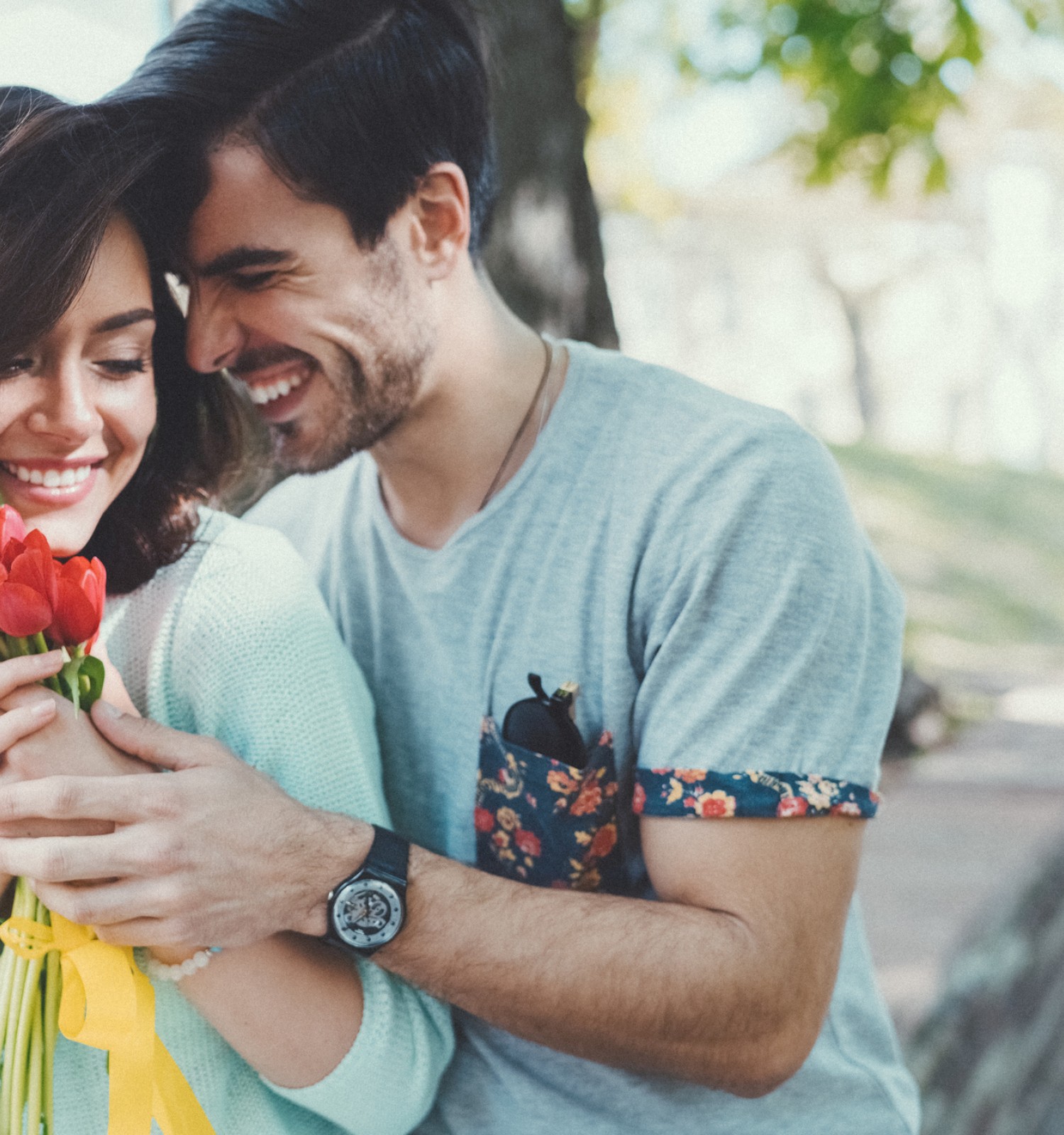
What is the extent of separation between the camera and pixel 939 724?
654 cm

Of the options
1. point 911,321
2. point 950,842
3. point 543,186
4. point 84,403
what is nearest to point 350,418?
point 84,403

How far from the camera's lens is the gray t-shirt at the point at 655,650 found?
1.61 meters

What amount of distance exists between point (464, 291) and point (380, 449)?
0.31 metres

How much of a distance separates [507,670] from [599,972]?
0.44 metres

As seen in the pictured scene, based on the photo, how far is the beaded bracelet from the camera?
1.45m

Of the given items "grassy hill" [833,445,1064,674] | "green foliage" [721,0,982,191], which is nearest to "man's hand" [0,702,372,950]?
"green foliage" [721,0,982,191]

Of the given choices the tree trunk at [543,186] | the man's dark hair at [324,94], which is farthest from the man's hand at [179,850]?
the tree trunk at [543,186]

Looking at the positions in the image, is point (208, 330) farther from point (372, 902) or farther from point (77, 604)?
point (372, 902)

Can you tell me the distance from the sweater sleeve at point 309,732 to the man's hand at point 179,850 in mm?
136

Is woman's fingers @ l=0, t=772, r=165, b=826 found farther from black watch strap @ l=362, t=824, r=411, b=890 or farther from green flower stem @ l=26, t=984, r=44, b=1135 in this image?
black watch strap @ l=362, t=824, r=411, b=890

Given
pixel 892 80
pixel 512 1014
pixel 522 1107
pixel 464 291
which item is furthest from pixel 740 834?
pixel 892 80

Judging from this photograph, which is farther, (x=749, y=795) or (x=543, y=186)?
(x=543, y=186)

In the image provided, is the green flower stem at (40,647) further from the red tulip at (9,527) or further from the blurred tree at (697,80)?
the blurred tree at (697,80)

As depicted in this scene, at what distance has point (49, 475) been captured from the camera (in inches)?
60.6
